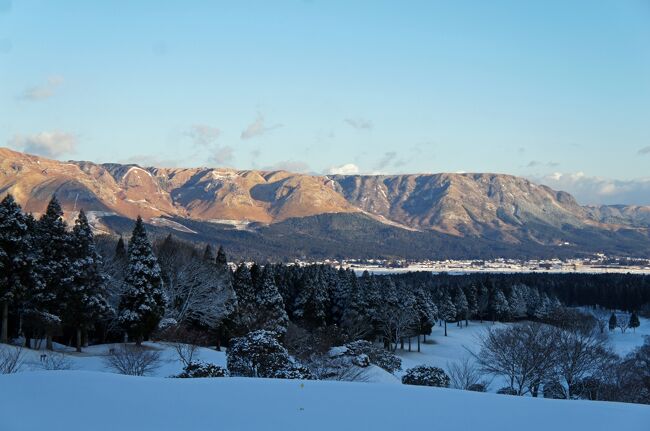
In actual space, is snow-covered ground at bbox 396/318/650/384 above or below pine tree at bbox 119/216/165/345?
below

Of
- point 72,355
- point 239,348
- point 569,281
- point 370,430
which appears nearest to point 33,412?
point 370,430

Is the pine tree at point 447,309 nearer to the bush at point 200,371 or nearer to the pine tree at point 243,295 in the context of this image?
the pine tree at point 243,295

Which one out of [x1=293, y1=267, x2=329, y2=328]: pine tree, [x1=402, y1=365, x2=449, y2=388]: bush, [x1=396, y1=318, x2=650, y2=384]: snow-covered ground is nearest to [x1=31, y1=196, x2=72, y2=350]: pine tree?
[x1=402, y1=365, x2=449, y2=388]: bush

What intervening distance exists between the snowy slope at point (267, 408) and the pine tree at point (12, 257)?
1837 centimetres

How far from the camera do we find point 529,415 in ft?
31.9

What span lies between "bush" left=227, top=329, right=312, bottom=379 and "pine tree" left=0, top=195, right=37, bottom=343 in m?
13.1

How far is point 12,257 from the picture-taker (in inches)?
1097

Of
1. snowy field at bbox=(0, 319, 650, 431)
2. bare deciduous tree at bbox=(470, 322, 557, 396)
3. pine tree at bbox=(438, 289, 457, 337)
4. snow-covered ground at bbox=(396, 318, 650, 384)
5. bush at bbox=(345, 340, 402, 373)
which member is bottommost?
snow-covered ground at bbox=(396, 318, 650, 384)

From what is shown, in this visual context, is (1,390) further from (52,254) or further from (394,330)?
(394,330)

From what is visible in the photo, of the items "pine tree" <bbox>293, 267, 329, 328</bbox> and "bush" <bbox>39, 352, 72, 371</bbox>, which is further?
"pine tree" <bbox>293, 267, 329, 328</bbox>

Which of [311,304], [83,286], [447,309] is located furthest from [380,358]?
[447,309]

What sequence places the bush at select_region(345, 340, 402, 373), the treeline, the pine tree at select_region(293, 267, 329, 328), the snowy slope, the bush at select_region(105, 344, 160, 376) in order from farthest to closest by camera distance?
the treeline
the pine tree at select_region(293, 267, 329, 328)
the bush at select_region(345, 340, 402, 373)
the bush at select_region(105, 344, 160, 376)
the snowy slope

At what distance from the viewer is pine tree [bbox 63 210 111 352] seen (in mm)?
30156

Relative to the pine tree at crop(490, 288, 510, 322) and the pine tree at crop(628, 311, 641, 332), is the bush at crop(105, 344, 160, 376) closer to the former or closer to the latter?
the pine tree at crop(490, 288, 510, 322)
